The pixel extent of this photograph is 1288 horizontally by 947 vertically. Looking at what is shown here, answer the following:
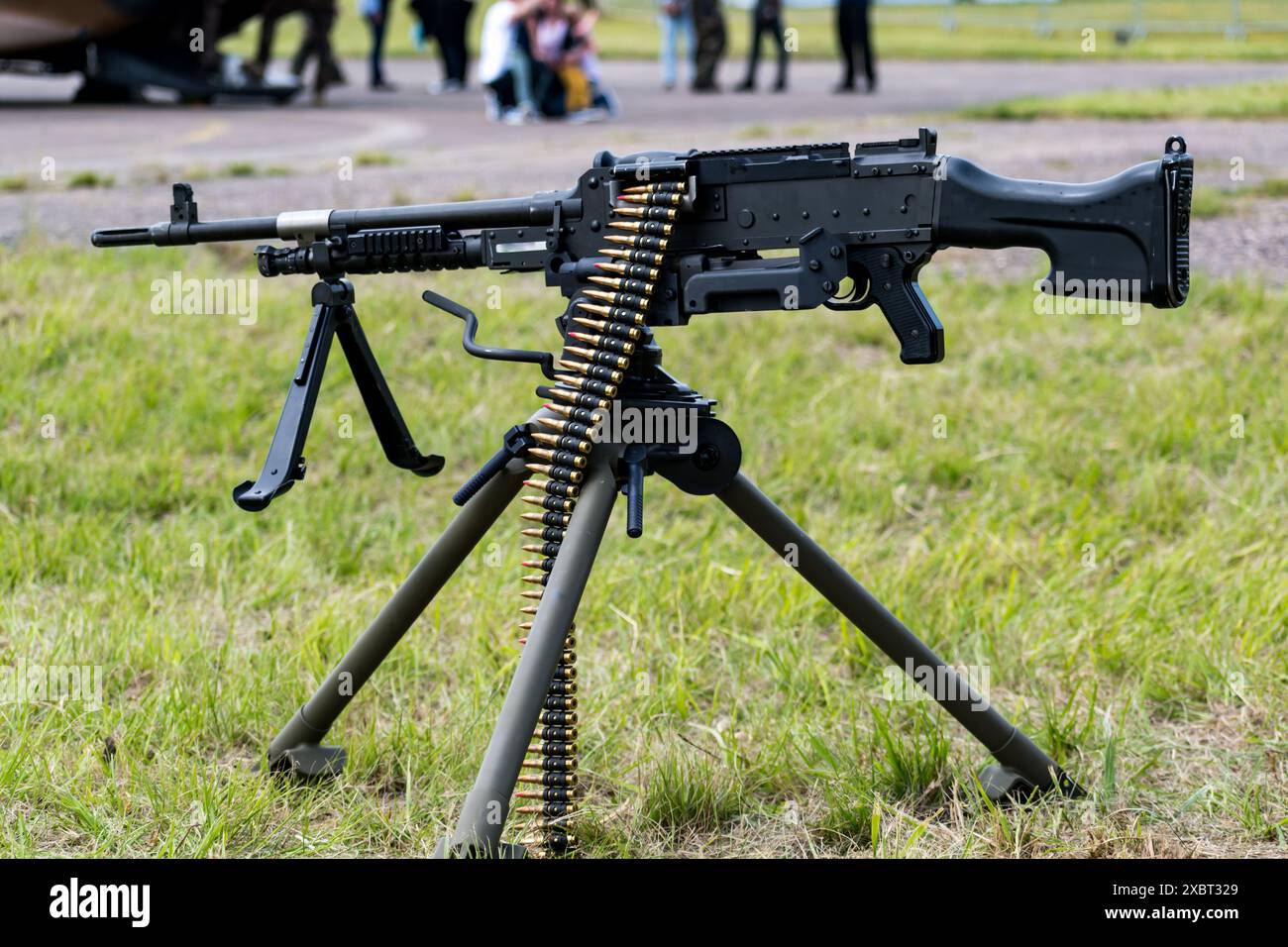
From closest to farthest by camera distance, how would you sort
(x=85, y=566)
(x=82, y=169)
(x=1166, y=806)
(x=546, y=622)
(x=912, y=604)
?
(x=546, y=622) → (x=1166, y=806) → (x=912, y=604) → (x=85, y=566) → (x=82, y=169)

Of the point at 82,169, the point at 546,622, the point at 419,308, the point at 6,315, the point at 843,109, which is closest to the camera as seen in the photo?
the point at 546,622

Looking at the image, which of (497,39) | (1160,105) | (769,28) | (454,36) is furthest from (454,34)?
(1160,105)

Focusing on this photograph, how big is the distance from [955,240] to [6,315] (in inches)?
261

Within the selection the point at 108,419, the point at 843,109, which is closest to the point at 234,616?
the point at 108,419

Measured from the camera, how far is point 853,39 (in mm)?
24219

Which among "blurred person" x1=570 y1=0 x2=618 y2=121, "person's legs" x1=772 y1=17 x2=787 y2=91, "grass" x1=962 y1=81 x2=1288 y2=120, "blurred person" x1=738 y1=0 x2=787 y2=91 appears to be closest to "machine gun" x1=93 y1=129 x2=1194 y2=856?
"grass" x1=962 y1=81 x2=1288 y2=120

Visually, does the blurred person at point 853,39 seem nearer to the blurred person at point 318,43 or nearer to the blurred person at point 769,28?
the blurred person at point 769,28

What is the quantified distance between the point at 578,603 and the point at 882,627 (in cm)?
91

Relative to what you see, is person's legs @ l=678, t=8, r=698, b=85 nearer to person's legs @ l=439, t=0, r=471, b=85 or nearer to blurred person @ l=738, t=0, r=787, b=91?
blurred person @ l=738, t=0, r=787, b=91

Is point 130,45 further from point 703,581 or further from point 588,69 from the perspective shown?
point 703,581

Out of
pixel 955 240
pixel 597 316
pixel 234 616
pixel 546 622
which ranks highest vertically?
pixel 955 240

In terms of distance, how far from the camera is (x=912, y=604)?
18.9 ft

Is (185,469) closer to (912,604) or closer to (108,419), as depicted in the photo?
(108,419)
